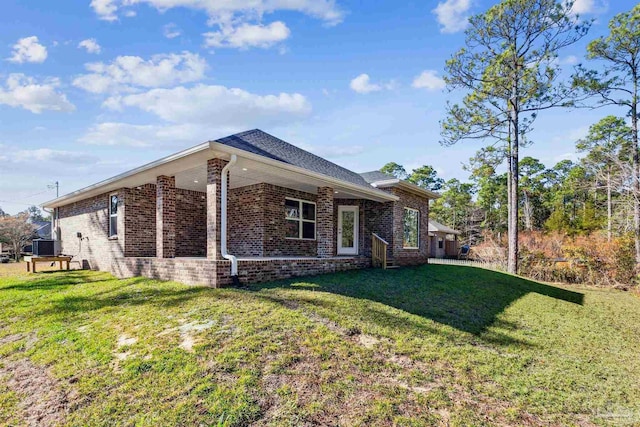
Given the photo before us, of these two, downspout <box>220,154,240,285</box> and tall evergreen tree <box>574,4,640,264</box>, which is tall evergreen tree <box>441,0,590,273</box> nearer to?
tall evergreen tree <box>574,4,640,264</box>

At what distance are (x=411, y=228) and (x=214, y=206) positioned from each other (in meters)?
9.05

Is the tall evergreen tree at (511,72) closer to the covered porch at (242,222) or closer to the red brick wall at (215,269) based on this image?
the covered porch at (242,222)

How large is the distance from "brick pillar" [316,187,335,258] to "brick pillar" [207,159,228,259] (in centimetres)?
371

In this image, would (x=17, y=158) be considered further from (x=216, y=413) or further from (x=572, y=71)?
(x=572, y=71)

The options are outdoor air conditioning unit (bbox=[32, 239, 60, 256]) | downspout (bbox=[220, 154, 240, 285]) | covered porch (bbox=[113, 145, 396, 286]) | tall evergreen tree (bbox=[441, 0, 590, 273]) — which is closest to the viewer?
downspout (bbox=[220, 154, 240, 285])

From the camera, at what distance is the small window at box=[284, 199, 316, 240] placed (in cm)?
1127

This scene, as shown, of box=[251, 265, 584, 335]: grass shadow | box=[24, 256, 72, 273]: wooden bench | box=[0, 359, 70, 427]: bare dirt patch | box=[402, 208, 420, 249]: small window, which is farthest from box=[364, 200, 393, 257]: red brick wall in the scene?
box=[24, 256, 72, 273]: wooden bench

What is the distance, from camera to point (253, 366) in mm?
3766

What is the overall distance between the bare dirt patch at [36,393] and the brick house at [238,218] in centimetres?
300

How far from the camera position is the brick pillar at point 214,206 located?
276 inches

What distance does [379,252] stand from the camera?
11.8 meters

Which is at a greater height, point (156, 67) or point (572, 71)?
point (572, 71)

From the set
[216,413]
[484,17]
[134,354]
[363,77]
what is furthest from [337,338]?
[484,17]

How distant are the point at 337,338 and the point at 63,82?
46.4 ft
